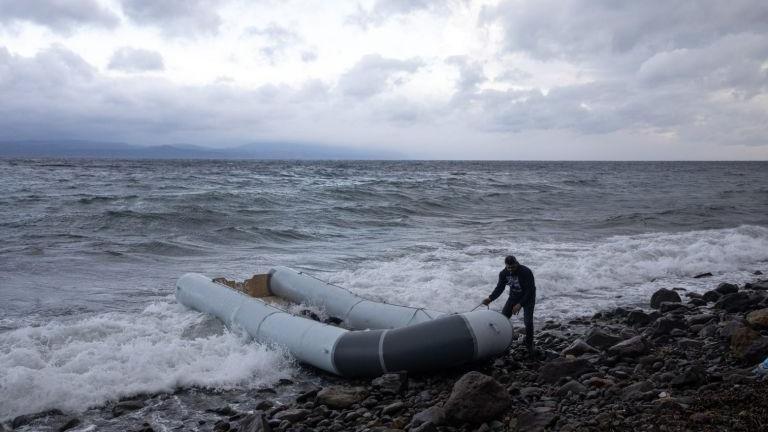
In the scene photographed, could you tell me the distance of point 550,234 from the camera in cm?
2005

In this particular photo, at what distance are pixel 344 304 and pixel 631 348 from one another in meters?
4.44

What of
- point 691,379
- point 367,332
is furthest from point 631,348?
point 367,332

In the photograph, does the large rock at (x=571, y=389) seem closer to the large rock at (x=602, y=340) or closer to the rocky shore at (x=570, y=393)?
the rocky shore at (x=570, y=393)

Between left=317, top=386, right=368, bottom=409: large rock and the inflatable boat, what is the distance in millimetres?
496

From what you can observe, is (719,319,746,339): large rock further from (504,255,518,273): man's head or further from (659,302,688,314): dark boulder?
(504,255,518,273): man's head

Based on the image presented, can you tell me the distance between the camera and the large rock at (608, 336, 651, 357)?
7.24 metres

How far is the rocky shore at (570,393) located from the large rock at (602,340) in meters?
0.01

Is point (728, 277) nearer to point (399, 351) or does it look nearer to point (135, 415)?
point (399, 351)

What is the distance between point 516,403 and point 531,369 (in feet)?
4.29

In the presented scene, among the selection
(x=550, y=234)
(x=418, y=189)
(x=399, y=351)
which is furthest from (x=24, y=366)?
(x=418, y=189)

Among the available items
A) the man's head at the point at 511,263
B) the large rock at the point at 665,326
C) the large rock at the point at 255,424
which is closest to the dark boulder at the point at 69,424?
the large rock at the point at 255,424

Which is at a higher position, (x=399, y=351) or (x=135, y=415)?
(x=399, y=351)

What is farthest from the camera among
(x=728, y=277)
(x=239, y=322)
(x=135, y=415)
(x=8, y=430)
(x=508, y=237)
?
(x=508, y=237)

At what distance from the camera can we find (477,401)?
5516mm
